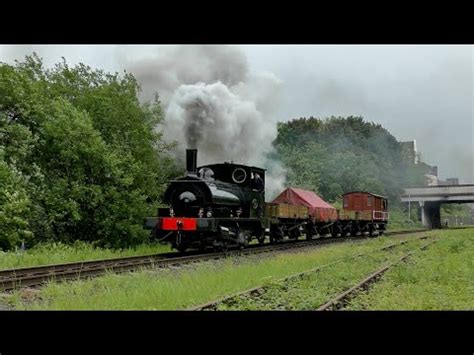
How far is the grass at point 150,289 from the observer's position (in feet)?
23.5

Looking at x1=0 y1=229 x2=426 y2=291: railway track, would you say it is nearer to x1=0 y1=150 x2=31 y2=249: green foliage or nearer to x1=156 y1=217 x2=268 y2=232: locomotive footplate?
x1=156 y1=217 x2=268 y2=232: locomotive footplate

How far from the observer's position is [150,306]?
23.1 feet

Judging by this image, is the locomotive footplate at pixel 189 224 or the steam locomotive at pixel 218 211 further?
the steam locomotive at pixel 218 211

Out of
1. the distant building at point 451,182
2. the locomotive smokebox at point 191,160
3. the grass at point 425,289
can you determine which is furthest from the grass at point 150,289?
Result: the distant building at point 451,182

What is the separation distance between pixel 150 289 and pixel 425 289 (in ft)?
15.2

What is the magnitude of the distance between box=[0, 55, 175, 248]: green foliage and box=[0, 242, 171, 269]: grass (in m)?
0.66

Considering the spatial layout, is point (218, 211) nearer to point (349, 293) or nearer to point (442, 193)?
point (349, 293)

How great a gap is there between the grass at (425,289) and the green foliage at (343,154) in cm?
729

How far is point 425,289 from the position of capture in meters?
8.99

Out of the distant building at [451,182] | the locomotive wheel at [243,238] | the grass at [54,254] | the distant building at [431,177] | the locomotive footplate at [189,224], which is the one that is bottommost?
the grass at [54,254]

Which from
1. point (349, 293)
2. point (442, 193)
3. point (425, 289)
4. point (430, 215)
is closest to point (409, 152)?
point (442, 193)

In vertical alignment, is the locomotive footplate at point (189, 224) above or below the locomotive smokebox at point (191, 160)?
below

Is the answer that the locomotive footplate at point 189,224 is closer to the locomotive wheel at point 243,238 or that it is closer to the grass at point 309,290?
the locomotive wheel at point 243,238
